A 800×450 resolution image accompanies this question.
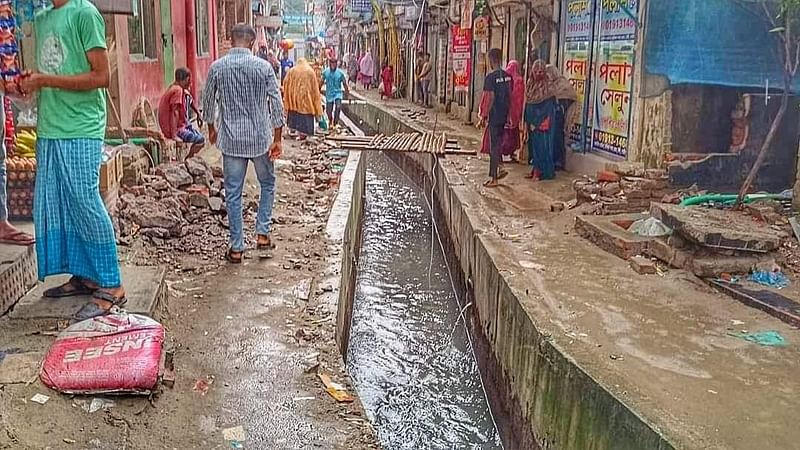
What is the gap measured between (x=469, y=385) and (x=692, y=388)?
117 inches

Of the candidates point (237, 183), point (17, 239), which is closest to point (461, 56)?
point (237, 183)

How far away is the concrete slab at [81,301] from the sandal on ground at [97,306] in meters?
0.05

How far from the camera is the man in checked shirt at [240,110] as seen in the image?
5.50m

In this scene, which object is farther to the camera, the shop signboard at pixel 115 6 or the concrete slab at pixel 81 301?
the shop signboard at pixel 115 6

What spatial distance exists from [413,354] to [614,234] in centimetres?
219

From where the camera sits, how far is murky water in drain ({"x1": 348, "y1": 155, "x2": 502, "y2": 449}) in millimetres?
5988

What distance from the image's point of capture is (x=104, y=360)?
10.9 feet

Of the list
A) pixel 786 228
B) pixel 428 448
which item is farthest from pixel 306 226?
pixel 786 228

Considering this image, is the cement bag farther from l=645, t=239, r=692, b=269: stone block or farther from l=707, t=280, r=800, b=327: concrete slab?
l=645, t=239, r=692, b=269: stone block

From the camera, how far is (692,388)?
13.3 feet

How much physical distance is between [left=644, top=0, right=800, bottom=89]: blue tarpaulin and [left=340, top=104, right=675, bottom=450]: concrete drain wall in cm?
283

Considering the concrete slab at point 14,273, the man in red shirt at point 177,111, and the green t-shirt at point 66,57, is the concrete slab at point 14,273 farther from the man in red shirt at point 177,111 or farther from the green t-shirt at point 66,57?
the man in red shirt at point 177,111

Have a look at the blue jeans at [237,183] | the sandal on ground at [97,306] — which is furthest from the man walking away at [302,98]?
the sandal on ground at [97,306]

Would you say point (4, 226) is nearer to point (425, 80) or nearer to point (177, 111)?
point (177, 111)
